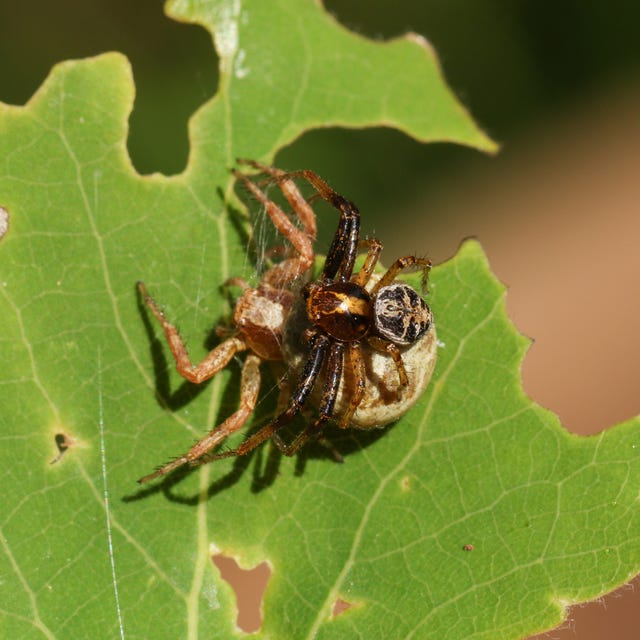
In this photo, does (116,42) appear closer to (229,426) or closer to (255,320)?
(255,320)

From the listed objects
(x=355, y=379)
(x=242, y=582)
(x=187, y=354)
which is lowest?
(x=242, y=582)

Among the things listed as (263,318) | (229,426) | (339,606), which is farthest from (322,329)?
(339,606)

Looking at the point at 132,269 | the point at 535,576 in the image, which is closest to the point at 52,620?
the point at 132,269

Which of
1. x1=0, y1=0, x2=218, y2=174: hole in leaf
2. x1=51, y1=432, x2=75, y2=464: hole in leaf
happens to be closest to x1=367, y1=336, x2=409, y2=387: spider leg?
x1=51, y1=432, x2=75, y2=464: hole in leaf

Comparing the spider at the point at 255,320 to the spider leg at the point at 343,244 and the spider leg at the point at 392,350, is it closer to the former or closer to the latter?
the spider leg at the point at 343,244

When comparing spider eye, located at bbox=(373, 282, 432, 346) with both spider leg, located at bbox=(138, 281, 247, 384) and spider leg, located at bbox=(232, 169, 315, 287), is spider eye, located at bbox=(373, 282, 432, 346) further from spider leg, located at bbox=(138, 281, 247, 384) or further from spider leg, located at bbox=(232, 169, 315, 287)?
spider leg, located at bbox=(138, 281, 247, 384)

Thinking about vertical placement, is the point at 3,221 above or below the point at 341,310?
below

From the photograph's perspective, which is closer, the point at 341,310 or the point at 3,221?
the point at 3,221
